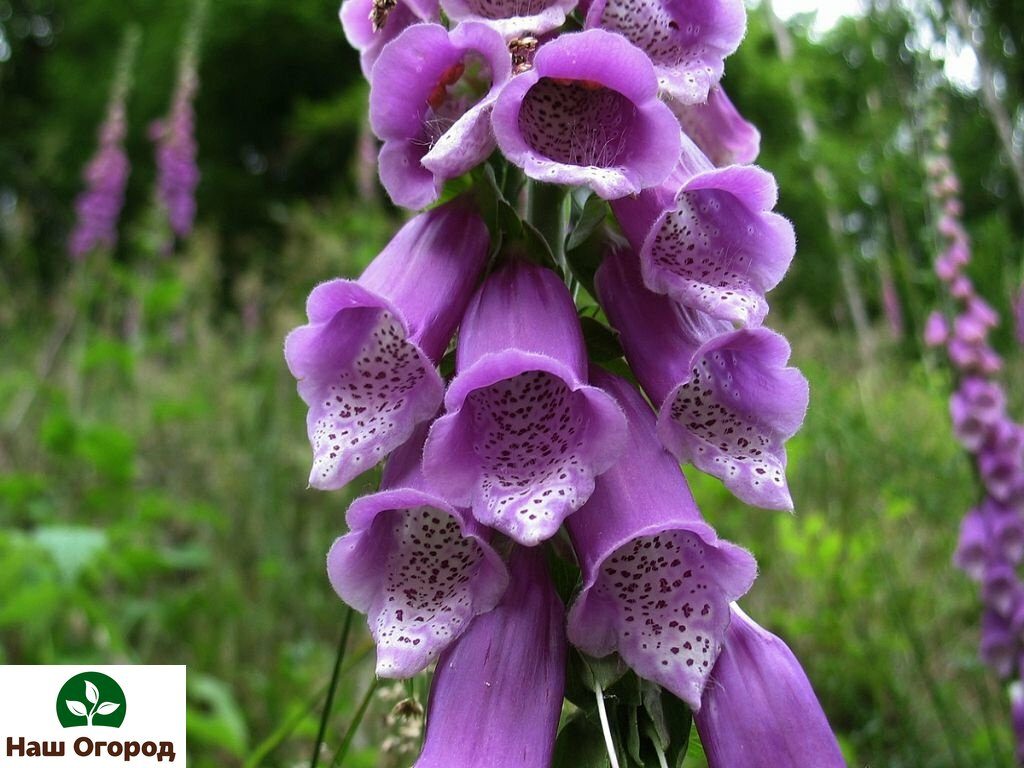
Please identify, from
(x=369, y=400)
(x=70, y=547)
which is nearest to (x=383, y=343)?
(x=369, y=400)

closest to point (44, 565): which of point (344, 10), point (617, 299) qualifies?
point (344, 10)

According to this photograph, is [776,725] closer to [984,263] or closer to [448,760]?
[448,760]

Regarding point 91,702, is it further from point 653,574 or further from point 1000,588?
point 1000,588

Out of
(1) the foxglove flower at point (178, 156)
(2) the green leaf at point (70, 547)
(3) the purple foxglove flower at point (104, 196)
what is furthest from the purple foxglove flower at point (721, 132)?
(3) the purple foxglove flower at point (104, 196)

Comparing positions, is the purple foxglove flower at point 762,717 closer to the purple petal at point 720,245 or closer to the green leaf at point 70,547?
the purple petal at point 720,245

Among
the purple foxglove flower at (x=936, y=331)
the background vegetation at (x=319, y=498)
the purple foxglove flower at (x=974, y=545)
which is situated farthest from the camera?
the purple foxglove flower at (x=936, y=331)
